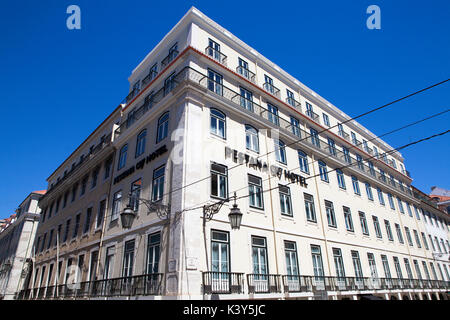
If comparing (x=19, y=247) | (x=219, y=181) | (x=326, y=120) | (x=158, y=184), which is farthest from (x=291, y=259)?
(x=19, y=247)

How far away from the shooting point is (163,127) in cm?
1522

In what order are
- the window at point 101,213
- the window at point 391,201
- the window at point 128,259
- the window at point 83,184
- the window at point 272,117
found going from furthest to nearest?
the window at point 391,201, the window at point 83,184, the window at point 272,117, the window at point 101,213, the window at point 128,259

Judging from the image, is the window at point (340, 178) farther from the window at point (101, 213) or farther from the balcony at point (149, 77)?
the window at point (101, 213)

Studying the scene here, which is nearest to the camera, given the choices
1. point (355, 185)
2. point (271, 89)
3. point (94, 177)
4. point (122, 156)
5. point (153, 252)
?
point (153, 252)

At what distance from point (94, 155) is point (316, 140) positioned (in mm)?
Result: 16981

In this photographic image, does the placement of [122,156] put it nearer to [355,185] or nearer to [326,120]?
[326,120]

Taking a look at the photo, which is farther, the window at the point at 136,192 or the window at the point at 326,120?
the window at the point at 326,120

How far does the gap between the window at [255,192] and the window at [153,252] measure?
15.7 feet

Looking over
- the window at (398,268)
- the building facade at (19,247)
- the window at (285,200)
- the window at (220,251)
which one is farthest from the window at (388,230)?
the building facade at (19,247)

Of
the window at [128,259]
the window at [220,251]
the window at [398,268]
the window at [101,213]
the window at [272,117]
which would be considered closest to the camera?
the window at [220,251]

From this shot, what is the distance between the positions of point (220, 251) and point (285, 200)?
19.1 feet

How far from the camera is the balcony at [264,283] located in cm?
1200

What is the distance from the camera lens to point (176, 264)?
418 inches

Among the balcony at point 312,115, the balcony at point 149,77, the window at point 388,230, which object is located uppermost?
the balcony at point 149,77
